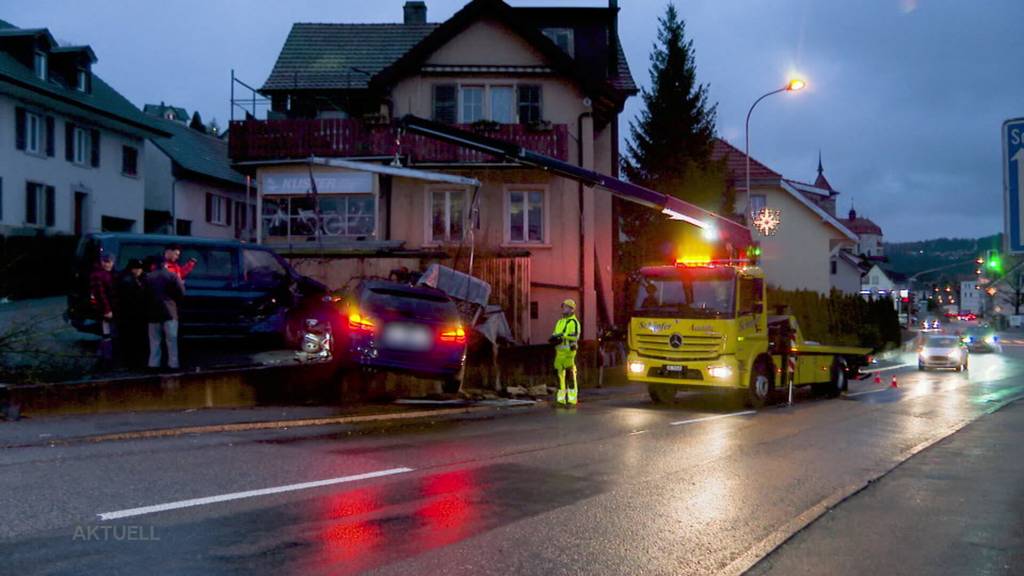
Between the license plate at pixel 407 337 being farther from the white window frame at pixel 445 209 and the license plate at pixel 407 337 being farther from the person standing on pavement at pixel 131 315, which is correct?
the white window frame at pixel 445 209

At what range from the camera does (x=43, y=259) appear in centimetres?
2948

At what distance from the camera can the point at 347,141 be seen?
84.7 ft

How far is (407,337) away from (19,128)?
78.9 feet

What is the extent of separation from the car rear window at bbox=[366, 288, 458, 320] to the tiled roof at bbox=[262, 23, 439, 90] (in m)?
15.0

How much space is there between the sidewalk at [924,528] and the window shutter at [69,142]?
107 feet

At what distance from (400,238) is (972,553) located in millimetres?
21454

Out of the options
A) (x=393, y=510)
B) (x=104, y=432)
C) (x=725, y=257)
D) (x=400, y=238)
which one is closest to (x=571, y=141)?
(x=400, y=238)

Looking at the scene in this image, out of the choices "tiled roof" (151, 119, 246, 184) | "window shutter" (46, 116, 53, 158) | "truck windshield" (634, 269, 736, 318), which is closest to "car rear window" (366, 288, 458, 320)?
"truck windshield" (634, 269, 736, 318)

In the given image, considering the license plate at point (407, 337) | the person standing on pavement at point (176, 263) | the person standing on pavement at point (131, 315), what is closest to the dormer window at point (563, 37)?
the person standing on pavement at point (176, 263)

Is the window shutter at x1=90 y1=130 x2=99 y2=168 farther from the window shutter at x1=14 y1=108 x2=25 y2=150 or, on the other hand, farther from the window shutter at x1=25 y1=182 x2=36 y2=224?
the window shutter at x1=14 y1=108 x2=25 y2=150

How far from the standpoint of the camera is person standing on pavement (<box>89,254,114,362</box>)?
548 inches

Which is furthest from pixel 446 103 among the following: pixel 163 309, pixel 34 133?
pixel 34 133

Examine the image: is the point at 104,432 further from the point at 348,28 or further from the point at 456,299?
the point at 348,28

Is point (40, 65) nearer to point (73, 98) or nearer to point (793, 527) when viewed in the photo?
point (73, 98)
